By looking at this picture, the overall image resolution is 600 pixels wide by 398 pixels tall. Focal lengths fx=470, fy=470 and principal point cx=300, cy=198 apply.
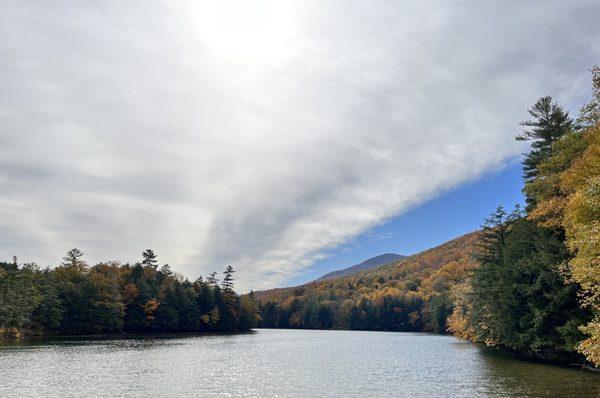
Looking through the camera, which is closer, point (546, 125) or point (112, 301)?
point (546, 125)

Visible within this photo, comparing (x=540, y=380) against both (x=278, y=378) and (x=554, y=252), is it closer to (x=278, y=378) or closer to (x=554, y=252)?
(x=554, y=252)

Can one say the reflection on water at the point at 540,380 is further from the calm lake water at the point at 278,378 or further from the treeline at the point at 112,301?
the treeline at the point at 112,301

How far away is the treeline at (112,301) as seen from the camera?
3538 inches

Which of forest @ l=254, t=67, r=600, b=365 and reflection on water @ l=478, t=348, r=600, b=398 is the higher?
forest @ l=254, t=67, r=600, b=365

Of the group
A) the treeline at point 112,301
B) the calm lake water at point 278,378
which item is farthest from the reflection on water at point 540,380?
the treeline at point 112,301

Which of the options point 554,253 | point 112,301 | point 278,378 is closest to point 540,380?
point 554,253

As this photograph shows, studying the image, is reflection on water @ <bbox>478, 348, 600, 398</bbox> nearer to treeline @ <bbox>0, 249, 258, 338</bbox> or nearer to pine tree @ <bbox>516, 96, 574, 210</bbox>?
pine tree @ <bbox>516, 96, 574, 210</bbox>

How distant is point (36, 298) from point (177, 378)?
66.9 meters

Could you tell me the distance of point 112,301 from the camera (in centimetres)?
11562

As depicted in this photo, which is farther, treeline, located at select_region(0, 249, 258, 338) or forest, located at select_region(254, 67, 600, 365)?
treeline, located at select_region(0, 249, 258, 338)

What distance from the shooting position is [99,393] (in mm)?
30719

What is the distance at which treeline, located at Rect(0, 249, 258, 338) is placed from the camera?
89875mm

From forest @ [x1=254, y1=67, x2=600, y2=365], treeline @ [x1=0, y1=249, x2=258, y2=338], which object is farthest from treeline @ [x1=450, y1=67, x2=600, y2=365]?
treeline @ [x1=0, y1=249, x2=258, y2=338]

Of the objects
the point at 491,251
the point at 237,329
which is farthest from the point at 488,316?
the point at 237,329
